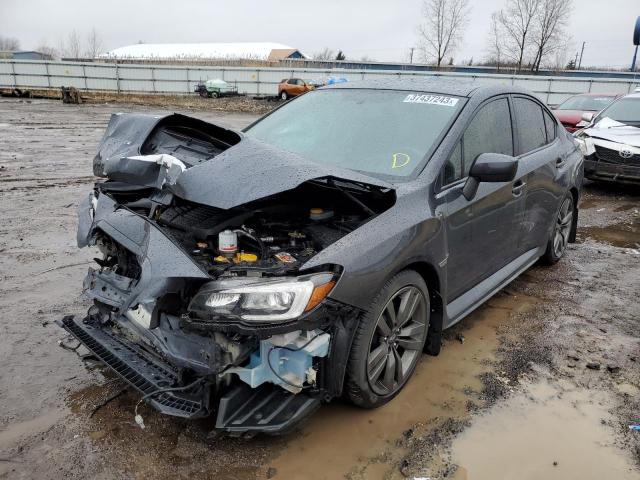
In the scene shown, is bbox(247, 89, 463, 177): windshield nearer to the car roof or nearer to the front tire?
the car roof

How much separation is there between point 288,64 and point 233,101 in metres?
17.3

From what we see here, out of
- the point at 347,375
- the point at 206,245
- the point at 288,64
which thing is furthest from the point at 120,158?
the point at 288,64

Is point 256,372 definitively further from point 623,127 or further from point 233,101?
point 233,101

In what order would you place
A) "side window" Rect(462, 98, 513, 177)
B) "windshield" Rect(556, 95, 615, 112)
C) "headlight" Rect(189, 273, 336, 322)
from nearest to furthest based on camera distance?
"headlight" Rect(189, 273, 336, 322) → "side window" Rect(462, 98, 513, 177) → "windshield" Rect(556, 95, 615, 112)

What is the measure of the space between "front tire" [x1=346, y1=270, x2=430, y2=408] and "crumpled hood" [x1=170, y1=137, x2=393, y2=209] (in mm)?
615

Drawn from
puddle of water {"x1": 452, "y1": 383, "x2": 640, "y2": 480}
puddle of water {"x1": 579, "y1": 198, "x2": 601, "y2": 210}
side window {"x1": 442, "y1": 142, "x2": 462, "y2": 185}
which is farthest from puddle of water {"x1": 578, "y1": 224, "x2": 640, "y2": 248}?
side window {"x1": 442, "y1": 142, "x2": 462, "y2": 185}

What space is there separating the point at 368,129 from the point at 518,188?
4.27 ft

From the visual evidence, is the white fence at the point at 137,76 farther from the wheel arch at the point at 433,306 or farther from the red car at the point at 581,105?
the wheel arch at the point at 433,306

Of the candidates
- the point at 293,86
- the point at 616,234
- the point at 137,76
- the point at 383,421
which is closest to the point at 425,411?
the point at 383,421

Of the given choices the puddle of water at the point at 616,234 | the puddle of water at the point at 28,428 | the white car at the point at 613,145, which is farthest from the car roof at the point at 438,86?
the white car at the point at 613,145

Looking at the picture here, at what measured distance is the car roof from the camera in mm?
3719

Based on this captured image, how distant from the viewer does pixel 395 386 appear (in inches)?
117

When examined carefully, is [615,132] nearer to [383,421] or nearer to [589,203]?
[589,203]

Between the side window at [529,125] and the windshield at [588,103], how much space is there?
26.9 feet
